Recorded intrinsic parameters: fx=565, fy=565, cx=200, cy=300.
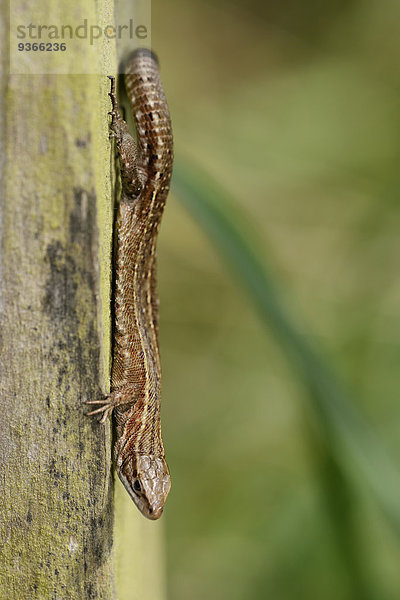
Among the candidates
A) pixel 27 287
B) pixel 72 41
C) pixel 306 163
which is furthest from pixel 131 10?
pixel 306 163

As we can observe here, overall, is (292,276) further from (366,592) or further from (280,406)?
(366,592)

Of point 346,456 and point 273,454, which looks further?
point 273,454

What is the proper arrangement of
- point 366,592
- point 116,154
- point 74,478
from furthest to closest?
1. point 366,592
2. point 116,154
3. point 74,478

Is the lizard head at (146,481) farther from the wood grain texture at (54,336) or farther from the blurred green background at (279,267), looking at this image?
the blurred green background at (279,267)

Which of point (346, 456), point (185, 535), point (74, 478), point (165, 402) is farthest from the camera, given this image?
point (165, 402)

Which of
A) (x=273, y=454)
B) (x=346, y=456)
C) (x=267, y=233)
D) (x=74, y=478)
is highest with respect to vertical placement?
(x=267, y=233)

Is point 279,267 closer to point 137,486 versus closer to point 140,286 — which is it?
point 140,286

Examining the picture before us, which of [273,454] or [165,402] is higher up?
[165,402]
